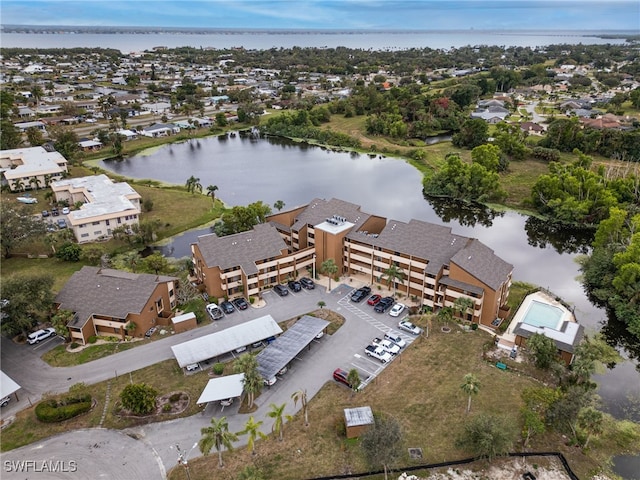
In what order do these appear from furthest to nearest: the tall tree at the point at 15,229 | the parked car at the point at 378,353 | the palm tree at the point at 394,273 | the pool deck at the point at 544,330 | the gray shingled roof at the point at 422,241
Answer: the tall tree at the point at 15,229
the gray shingled roof at the point at 422,241
the palm tree at the point at 394,273
the pool deck at the point at 544,330
the parked car at the point at 378,353

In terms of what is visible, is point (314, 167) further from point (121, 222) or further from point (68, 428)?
point (68, 428)

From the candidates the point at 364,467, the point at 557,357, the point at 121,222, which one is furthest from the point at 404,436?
the point at 121,222

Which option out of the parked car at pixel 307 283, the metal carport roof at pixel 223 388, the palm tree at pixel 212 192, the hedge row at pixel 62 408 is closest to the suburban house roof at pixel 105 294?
the hedge row at pixel 62 408

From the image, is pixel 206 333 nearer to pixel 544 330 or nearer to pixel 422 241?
pixel 422 241

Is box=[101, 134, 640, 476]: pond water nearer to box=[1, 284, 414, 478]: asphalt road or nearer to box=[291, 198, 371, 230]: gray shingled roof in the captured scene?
box=[291, 198, 371, 230]: gray shingled roof

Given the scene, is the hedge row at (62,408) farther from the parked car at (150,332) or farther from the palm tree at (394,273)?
the palm tree at (394,273)

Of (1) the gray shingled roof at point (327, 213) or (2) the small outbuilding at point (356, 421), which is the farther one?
(1) the gray shingled roof at point (327, 213)

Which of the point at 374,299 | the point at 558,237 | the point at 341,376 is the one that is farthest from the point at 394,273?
the point at 558,237
